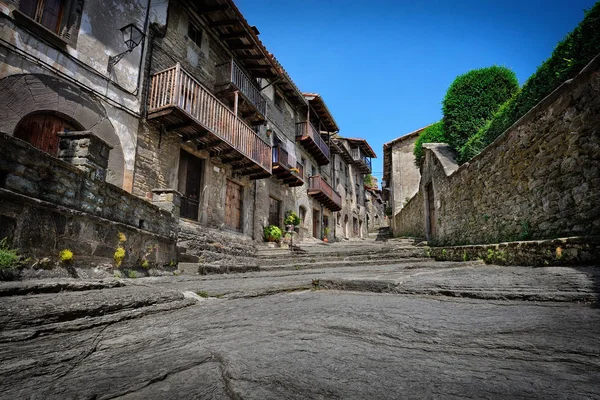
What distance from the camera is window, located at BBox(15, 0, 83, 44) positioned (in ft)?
19.4

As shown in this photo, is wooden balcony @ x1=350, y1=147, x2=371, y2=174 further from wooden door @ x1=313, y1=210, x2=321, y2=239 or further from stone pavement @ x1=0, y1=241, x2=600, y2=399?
stone pavement @ x1=0, y1=241, x2=600, y2=399

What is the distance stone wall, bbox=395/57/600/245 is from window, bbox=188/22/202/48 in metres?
9.06

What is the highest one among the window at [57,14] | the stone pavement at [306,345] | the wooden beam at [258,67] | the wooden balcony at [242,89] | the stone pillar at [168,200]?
the wooden beam at [258,67]

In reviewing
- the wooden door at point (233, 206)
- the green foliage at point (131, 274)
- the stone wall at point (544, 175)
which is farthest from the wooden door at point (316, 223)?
the green foliage at point (131, 274)

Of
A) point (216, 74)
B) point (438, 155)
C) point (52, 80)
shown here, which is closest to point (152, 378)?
point (52, 80)

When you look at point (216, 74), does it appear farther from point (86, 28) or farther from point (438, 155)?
point (438, 155)

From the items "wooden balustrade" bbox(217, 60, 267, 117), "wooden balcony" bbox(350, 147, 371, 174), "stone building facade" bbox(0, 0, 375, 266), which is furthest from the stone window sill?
"wooden balcony" bbox(350, 147, 371, 174)

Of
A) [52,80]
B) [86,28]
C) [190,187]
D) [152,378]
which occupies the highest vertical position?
[86,28]

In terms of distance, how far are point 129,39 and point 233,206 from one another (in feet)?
19.5

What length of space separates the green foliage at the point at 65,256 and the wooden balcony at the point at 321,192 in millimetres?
14639

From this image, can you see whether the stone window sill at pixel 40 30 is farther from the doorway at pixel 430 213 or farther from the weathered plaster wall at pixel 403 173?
the weathered plaster wall at pixel 403 173

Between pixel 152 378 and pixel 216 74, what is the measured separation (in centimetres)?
1140

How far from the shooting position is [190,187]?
967 cm

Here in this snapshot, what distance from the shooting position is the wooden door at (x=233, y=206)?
11.1 meters
